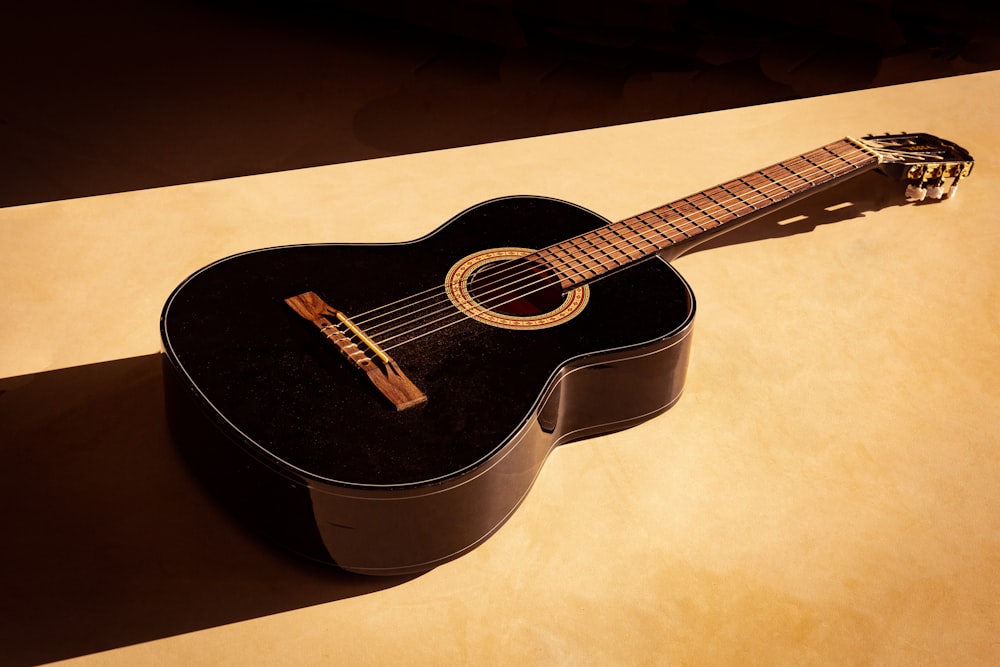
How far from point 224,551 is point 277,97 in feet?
4.56

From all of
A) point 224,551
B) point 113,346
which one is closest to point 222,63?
point 113,346

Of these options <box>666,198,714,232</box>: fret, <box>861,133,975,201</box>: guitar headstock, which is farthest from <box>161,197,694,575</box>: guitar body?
<box>861,133,975,201</box>: guitar headstock

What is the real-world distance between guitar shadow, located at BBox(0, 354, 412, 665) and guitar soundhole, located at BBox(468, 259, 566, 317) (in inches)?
17.0

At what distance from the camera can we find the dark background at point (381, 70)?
6.75ft

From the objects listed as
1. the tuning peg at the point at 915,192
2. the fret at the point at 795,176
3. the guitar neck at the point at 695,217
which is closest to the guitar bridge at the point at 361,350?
the guitar neck at the point at 695,217

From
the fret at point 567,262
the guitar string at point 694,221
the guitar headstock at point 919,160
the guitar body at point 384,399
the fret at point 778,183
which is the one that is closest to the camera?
the guitar body at point 384,399

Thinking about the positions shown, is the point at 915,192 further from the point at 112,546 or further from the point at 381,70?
the point at 112,546

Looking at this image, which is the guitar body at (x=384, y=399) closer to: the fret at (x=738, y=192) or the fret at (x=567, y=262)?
the fret at (x=567, y=262)

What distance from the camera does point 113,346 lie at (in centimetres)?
158

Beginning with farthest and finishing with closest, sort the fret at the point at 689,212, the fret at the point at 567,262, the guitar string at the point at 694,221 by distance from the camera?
the fret at the point at 689,212, the fret at the point at 567,262, the guitar string at the point at 694,221

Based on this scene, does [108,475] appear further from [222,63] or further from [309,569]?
[222,63]

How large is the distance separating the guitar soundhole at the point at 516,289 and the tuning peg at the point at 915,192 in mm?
986

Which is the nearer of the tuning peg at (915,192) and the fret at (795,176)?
the fret at (795,176)

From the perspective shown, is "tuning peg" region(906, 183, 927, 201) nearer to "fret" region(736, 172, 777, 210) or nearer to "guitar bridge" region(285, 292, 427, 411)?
"fret" region(736, 172, 777, 210)
